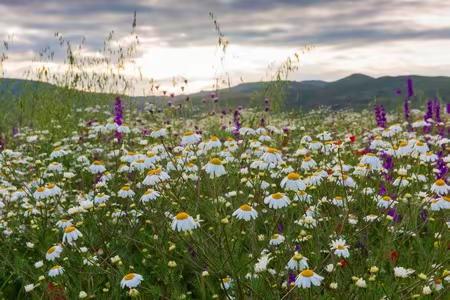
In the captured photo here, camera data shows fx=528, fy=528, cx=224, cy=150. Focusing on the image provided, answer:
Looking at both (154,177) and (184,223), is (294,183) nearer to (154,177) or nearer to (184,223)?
(184,223)

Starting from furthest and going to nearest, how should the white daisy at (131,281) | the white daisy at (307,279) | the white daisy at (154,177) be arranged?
the white daisy at (154,177)
the white daisy at (131,281)
the white daisy at (307,279)

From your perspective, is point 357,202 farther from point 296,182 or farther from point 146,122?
point 146,122

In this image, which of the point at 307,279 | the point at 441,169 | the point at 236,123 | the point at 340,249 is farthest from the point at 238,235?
the point at 236,123

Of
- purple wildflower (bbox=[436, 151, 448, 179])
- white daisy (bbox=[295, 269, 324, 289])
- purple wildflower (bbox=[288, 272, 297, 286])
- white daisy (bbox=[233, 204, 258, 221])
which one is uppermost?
white daisy (bbox=[233, 204, 258, 221])

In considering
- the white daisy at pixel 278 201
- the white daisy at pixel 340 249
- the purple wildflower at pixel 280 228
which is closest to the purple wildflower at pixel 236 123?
the purple wildflower at pixel 280 228

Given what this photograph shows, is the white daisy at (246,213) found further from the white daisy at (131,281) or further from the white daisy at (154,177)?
the white daisy at (154,177)

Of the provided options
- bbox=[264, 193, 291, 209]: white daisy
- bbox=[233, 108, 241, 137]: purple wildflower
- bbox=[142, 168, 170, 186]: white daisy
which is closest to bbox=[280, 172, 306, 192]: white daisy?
bbox=[264, 193, 291, 209]: white daisy

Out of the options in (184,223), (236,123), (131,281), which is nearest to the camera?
(184,223)

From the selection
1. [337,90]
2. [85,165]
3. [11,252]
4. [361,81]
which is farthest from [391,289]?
[361,81]

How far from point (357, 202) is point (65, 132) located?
7.51 metres

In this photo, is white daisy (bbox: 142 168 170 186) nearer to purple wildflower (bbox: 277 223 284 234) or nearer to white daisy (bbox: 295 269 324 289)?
purple wildflower (bbox: 277 223 284 234)

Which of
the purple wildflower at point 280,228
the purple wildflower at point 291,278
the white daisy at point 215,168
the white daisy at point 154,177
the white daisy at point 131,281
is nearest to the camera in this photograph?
the white daisy at point 131,281

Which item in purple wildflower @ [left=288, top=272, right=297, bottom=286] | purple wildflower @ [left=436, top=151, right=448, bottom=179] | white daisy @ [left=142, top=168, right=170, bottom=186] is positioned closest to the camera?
purple wildflower @ [left=288, top=272, right=297, bottom=286]

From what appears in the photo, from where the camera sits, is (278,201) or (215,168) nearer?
(278,201)
